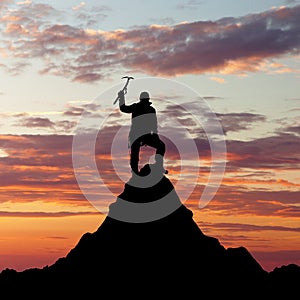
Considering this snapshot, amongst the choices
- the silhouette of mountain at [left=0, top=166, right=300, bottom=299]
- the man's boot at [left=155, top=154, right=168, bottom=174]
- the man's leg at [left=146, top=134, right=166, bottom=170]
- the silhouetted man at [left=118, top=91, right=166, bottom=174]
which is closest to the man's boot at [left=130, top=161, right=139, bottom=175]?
the silhouetted man at [left=118, top=91, right=166, bottom=174]

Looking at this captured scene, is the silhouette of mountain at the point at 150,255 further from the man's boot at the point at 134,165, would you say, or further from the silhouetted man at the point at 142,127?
the silhouetted man at the point at 142,127

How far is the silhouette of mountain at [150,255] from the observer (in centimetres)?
6569

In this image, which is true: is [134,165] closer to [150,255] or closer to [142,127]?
[142,127]

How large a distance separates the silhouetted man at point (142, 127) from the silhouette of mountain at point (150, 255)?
Result: 6.62ft

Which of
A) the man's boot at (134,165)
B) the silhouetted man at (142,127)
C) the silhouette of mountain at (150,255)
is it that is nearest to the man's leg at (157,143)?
the silhouetted man at (142,127)

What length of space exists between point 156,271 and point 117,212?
16.6 feet

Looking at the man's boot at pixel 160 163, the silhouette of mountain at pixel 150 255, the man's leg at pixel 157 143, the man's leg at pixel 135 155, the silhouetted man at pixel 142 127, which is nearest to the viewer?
the silhouetted man at pixel 142 127

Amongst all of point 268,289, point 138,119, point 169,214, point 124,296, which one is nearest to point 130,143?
point 138,119

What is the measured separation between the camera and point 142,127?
64625 millimetres

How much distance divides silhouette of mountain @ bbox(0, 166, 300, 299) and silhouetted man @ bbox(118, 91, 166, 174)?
2018 mm

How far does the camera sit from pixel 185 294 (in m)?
65.6

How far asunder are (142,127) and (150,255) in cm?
924

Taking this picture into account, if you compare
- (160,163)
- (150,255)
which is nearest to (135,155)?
(160,163)

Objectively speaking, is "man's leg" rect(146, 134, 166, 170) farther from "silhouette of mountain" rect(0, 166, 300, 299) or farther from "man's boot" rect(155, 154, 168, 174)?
"silhouette of mountain" rect(0, 166, 300, 299)
